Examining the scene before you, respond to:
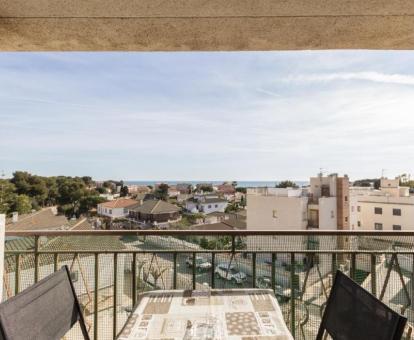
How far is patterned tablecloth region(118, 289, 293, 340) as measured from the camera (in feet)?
3.50

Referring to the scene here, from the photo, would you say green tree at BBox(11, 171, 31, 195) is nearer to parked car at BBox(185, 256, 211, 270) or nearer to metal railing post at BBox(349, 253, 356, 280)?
parked car at BBox(185, 256, 211, 270)

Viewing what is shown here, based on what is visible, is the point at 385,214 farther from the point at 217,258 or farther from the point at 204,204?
the point at 217,258

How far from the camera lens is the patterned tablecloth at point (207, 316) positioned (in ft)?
3.50

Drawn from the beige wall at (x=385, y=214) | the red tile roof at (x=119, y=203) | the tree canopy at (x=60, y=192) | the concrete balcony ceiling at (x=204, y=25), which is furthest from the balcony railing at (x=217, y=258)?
the beige wall at (x=385, y=214)

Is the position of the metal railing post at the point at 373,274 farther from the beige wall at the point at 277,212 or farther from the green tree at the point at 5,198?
the beige wall at the point at 277,212

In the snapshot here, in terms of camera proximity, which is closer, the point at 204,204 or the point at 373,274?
the point at 373,274

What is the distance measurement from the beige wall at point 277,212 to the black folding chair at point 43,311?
22.2 m

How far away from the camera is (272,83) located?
15.0 metres

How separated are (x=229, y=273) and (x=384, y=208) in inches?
1124

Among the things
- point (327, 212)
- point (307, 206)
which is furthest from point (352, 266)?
point (327, 212)

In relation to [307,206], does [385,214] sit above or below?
below

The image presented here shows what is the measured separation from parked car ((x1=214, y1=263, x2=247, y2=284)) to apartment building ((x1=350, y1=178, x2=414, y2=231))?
26196 millimetres

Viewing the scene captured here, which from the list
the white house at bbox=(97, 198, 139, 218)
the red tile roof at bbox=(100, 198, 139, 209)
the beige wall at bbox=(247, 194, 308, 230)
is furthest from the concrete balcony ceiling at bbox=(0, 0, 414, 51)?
the beige wall at bbox=(247, 194, 308, 230)

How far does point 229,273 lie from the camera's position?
255cm
